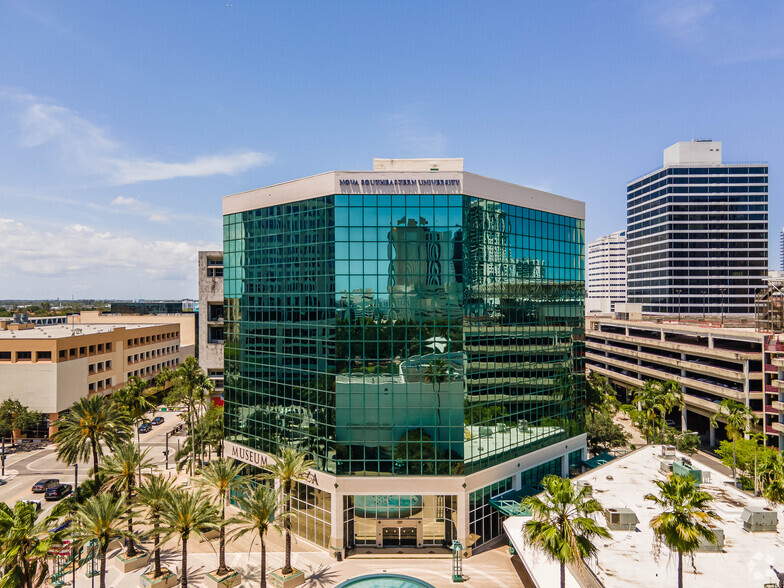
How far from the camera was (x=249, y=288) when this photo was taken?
51719 millimetres

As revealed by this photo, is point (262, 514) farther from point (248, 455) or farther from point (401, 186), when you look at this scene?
point (401, 186)

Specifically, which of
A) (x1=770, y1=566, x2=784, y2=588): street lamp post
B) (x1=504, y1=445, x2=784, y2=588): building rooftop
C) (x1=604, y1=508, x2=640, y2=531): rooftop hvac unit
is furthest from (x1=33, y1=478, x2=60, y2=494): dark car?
(x1=770, y1=566, x2=784, y2=588): street lamp post

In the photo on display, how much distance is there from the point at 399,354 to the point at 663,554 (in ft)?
77.7

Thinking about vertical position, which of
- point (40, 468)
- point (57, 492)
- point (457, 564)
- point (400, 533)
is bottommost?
point (40, 468)

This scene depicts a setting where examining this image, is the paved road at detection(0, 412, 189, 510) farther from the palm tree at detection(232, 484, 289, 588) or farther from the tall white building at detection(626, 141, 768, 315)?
the tall white building at detection(626, 141, 768, 315)

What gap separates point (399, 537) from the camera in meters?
43.4

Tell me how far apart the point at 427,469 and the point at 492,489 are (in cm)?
724

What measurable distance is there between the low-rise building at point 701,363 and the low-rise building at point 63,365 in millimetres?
100344

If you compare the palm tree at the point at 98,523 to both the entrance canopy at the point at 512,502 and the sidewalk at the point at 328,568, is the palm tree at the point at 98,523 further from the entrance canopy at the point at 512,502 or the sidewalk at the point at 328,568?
the entrance canopy at the point at 512,502

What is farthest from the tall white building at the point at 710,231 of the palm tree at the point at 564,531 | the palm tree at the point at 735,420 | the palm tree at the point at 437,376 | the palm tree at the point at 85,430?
the palm tree at the point at 85,430

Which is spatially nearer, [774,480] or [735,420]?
[774,480]

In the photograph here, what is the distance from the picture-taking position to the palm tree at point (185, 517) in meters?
34.8

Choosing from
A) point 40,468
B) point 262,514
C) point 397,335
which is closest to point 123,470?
point 262,514

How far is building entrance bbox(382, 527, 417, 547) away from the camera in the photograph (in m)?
43.2
